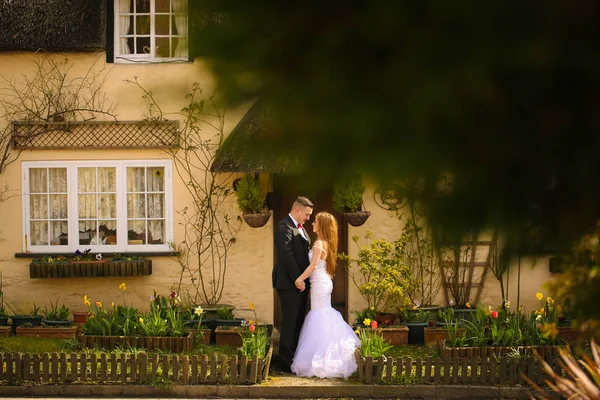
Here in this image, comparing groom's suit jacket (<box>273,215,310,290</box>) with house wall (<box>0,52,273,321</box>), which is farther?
house wall (<box>0,52,273,321</box>)

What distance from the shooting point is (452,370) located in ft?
29.5

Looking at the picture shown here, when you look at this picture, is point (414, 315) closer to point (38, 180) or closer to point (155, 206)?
point (155, 206)

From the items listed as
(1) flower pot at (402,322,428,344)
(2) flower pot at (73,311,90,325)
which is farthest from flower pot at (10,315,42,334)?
(1) flower pot at (402,322,428,344)

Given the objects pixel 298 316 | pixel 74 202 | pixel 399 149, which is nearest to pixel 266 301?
pixel 298 316

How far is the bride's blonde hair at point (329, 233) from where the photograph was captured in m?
9.71

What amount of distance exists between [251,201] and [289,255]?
205cm

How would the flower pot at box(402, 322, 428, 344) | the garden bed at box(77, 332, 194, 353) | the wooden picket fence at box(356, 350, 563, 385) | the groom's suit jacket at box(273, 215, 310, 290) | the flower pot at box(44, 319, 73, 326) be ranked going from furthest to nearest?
the flower pot at box(44, 319, 73, 326) → the flower pot at box(402, 322, 428, 344) → the garden bed at box(77, 332, 194, 353) → the groom's suit jacket at box(273, 215, 310, 290) → the wooden picket fence at box(356, 350, 563, 385)

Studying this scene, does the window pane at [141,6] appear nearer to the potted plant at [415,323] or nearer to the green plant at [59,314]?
the green plant at [59,314]

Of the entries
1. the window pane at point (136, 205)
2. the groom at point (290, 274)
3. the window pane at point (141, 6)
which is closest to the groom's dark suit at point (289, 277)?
the groom at point (290, 274)

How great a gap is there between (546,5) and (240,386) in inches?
330

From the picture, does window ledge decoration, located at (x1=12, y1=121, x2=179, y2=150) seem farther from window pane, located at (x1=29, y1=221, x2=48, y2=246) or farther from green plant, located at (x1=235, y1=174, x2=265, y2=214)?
green plant, located at (x1=235, y1=174, x2=265, y2=214)

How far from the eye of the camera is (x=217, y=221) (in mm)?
12266

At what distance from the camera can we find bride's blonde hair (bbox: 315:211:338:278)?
9711mm

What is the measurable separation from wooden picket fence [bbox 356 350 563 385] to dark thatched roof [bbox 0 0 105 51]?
6130 millimetres
